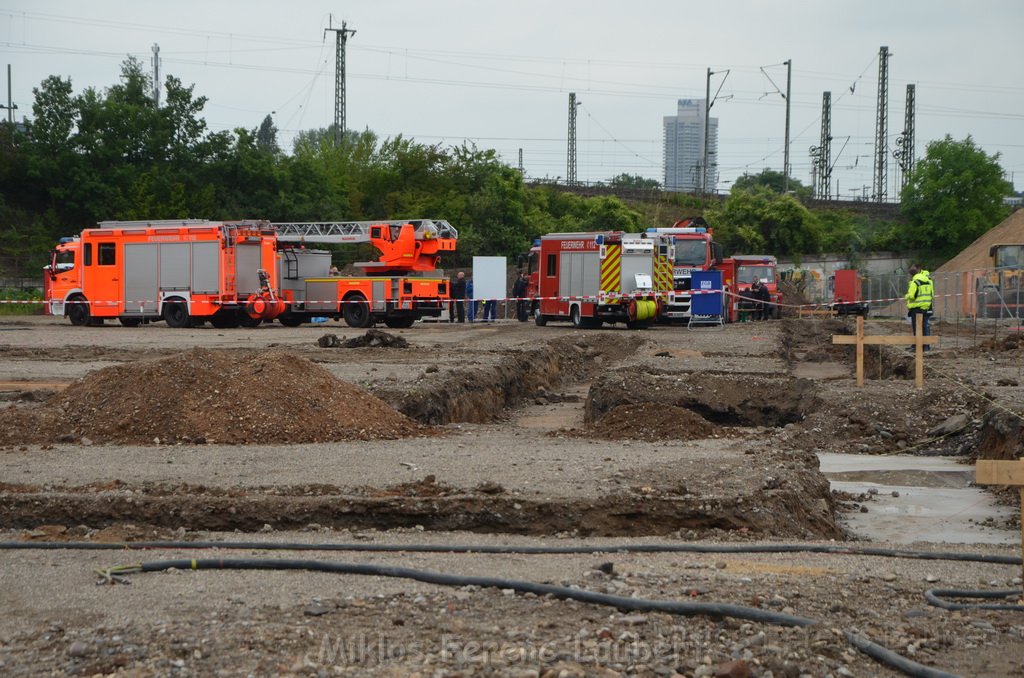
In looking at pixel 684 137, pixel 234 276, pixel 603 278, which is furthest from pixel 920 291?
pixel 684 137

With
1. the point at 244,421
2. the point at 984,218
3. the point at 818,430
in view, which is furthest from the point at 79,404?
the point at 984,218

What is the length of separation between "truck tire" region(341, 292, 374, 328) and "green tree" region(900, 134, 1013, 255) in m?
46.9

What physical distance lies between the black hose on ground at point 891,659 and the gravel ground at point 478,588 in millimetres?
44

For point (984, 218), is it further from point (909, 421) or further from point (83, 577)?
point (83, 577)

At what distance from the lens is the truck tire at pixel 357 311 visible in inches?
1422

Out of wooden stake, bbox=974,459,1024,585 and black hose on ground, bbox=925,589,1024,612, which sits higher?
wooden stake, bbox=974,459,1024,585

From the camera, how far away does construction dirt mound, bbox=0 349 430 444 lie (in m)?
12.9

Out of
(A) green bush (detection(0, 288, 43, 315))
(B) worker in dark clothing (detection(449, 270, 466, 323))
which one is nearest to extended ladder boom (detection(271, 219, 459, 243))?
(B) worker in dark clothing (detection(449, 270, 466, 323))

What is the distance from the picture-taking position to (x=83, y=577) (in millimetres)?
7023

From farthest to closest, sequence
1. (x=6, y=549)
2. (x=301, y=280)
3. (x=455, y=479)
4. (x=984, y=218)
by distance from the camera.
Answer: (x=984, y=218), (x=301, y=280), (x=455, y=479), (x=6, y=549)

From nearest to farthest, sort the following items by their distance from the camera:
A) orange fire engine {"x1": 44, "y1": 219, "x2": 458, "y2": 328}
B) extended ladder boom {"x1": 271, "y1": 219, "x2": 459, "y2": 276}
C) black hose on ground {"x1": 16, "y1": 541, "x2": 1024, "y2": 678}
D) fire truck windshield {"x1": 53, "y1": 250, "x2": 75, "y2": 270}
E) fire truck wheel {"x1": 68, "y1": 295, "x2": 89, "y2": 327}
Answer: black hose on ground {"x1": 16, "y1": 541, "x2": 1024, "y2": 678}
orange fire engine {"x1": 44, "y1": 219, "x2": 458, "y2": 328}
extended ladder boom {"x1": 271, "y1": 219, "x2": 459, "y2": 276}
fire truck wheel {"x1": 68, "y1": 295, "x2": 89, "y2": 327}
fire truck windshield {"x1": 53, "y1": 250, "x2": 75, "y2": 270}

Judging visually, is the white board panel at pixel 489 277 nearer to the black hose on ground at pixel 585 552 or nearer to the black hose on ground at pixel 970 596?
the black hose on ground at pixel 585 552

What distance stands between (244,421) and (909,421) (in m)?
8.72

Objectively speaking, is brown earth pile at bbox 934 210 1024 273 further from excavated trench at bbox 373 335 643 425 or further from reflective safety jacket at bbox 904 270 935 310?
reflective safety jacket at bbox 904 270 935 310
